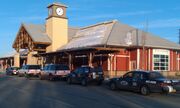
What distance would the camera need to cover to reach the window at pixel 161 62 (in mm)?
43594

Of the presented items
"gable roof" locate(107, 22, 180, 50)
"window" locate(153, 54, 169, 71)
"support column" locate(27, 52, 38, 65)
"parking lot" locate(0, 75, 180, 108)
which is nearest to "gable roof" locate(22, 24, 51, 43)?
"support column" locate(27, 52, 38, 65)

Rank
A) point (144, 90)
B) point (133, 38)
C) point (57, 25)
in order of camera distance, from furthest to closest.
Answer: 1. point (57, 25)
2. point (133, 38)
3. point (144, 90)

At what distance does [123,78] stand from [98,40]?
2077cm

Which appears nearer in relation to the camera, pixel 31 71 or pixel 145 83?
pixel 145 83

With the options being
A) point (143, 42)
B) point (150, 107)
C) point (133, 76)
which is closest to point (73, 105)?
point (150, 107)

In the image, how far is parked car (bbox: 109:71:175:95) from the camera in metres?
18.9

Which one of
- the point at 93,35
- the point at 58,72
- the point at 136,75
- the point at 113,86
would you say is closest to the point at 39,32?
the point at 93,35

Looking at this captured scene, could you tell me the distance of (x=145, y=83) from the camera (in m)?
19.7

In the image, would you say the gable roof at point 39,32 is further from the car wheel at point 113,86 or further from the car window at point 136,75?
the car window at point 136,75

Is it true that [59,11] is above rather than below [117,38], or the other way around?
above

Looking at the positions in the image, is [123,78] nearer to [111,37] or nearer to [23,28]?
[111,37]

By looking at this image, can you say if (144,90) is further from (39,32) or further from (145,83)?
(39,32)

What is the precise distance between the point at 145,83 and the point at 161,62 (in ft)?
82.5

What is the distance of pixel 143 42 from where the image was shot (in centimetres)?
4094
